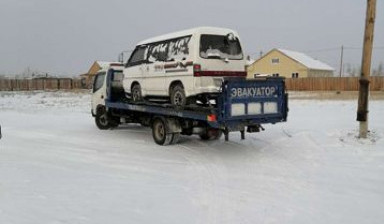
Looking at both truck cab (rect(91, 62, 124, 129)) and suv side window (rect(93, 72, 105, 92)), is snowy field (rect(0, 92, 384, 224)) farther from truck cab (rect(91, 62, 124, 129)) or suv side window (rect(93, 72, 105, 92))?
suv side window (rect(93, 72, 105, 92))

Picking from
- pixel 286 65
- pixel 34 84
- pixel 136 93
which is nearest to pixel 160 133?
pixel 136 93

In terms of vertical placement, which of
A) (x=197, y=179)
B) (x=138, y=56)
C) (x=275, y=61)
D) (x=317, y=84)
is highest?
(x=275, y=61)

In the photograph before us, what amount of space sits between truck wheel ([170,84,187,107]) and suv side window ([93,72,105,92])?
492cm

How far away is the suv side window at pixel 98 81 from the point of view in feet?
47.4

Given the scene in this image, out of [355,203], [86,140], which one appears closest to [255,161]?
[355,203]

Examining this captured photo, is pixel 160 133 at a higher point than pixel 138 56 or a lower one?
lower

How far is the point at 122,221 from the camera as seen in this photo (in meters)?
5.00

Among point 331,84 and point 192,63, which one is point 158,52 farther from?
point 331,84

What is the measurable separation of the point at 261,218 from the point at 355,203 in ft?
5.33

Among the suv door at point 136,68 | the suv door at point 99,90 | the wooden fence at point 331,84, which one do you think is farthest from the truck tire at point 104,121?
the wooden fence at point 331,84

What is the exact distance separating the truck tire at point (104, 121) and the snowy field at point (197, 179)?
221cm

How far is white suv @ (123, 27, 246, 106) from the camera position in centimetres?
941

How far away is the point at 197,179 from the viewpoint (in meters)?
7.20

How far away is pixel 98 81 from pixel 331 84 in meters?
36.3
